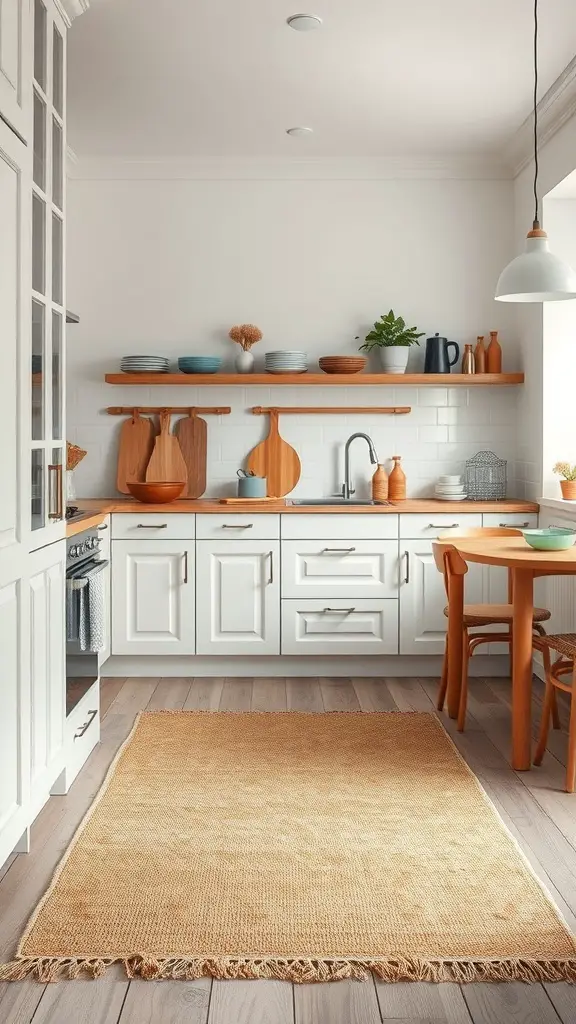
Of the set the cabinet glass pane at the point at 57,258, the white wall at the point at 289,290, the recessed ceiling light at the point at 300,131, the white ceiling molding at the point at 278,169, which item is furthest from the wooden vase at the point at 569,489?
the cabinet glass pane at the point at 57,258

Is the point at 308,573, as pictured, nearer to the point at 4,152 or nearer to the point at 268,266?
the point at 268,266

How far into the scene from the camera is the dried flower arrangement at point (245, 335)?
524 cm

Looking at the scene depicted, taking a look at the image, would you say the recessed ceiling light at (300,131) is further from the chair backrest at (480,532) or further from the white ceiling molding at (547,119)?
the chair backrest at (480,532)

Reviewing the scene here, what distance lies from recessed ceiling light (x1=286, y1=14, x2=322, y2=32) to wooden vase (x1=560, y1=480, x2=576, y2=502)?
95.6 inches

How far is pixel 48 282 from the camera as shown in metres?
3.01

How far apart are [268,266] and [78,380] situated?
4.29 feet

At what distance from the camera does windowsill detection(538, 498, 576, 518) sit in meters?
4.43

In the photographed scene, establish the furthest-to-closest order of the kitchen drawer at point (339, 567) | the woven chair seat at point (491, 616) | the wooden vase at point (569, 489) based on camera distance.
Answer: the kitchen drawer at point (339, 567) < the wooden vase at point (569, 489) < the woven chair seat at point (491, 616)

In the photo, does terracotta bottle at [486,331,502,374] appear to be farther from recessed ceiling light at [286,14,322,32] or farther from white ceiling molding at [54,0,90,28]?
white ceiling molding at [54,0,90,28]

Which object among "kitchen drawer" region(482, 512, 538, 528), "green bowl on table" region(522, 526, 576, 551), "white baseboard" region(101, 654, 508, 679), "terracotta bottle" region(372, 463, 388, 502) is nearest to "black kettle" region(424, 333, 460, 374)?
"terracotta bottle" region(372, 463, 388, 502)

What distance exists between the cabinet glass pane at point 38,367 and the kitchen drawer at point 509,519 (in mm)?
2743

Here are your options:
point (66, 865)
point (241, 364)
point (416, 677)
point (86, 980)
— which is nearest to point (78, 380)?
point (241, 364)

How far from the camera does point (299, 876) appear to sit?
2604 mm

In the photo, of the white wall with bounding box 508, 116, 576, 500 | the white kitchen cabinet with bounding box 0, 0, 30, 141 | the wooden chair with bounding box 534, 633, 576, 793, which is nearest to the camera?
the white kitchen cabinet with bounding box 0, 0, 30, 141
